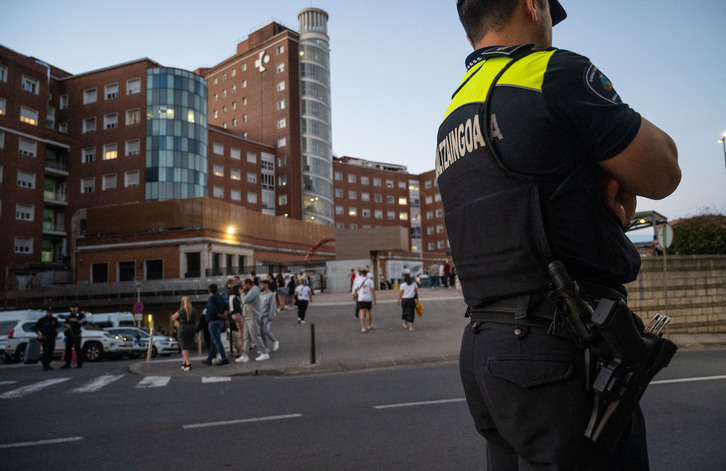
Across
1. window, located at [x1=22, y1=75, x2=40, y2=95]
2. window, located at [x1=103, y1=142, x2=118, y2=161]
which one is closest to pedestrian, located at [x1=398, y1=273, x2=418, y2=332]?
window, located at [x1=103, y1=142, x2=118, y2=161]

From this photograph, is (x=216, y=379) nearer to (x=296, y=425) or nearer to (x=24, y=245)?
(x=296, y=425)

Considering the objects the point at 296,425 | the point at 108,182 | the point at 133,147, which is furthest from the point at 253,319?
the point at 108,182

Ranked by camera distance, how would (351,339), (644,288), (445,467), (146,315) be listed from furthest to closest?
(146,315) → (351,339) → (644,288) → (445,467)

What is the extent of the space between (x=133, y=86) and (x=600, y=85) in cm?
6057

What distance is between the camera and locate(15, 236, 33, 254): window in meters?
47.5

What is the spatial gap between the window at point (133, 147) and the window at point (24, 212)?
1046 cm

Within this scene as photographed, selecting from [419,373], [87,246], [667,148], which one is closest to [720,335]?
[419,373]

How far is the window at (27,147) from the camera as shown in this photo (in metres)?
49.3

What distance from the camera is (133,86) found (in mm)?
54219

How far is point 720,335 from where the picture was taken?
44.0ft

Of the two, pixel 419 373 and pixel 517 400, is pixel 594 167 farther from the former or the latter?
pixel 419 373

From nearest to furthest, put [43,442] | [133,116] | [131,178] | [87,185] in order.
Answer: [43,442] → [131,178] → [133,116] → [87,185]

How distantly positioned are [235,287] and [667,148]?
15297mm

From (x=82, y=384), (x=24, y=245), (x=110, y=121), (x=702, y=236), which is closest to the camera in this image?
(x=82, y=384)
